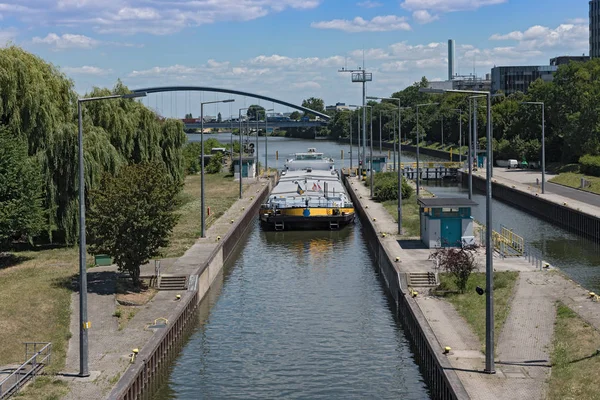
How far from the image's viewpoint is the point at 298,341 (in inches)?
1248

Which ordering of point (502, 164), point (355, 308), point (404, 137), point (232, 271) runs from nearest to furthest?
point (355, 308), point (232, 271), point (502, 164), point (404, 137)

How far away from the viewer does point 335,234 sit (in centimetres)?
6041

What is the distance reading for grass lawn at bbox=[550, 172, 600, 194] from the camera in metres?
73.4

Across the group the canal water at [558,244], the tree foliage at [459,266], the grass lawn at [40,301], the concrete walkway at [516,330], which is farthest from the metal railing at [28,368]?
the canal water at [558,244]

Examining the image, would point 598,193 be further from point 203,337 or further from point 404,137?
point 404,137

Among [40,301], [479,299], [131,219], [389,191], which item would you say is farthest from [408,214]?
[40,301]

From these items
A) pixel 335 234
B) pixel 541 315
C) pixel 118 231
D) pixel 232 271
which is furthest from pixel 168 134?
pixel 541 315

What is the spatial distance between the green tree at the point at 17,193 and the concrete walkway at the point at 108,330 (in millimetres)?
3623

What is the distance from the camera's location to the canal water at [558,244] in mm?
43750

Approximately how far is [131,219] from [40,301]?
183 inches

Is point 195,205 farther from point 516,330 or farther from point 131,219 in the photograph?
point 516,330

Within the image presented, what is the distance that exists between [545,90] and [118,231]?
78.6m

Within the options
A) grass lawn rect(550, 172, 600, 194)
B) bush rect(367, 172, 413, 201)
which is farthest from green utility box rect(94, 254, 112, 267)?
grass lawn rect(550, 172, 600, 194)

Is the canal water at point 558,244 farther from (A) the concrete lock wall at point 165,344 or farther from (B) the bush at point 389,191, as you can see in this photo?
(A) the concrete lock wall at point 165,344
